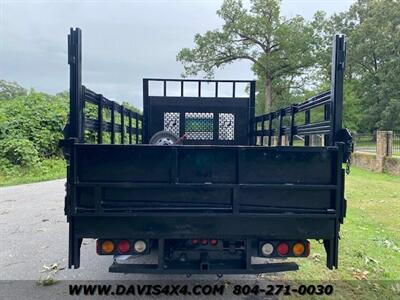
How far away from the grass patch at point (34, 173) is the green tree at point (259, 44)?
697 inches

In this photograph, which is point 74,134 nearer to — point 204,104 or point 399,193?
point 204,104

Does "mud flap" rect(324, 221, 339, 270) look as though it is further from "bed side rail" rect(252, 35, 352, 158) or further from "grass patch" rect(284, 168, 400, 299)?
"grass patch" rect(284, 168, 400, 299)

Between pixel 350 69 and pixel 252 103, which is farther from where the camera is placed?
pixel 350 69

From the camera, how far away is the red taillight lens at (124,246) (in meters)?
2.65

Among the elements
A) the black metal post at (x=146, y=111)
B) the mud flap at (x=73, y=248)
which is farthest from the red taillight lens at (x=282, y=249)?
the black metal post at (x=146, y=111)

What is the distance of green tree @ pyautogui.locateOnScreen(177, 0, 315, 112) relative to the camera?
90.6 feet

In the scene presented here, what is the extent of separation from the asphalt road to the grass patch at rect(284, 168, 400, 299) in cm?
71

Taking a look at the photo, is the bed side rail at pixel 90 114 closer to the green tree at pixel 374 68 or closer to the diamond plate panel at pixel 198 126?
the diamond plate panel at pixel 198 126

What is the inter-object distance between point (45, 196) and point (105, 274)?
5.34 metres

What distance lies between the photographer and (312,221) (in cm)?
249

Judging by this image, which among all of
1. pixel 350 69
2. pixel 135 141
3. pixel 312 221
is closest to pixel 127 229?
pixel 312 221

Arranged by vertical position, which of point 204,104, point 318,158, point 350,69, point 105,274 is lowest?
point 105,274

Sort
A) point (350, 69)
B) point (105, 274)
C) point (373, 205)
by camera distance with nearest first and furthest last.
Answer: point (105, 274), point (373, 205), point (350, 69)

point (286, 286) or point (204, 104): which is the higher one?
point (204, 104)
